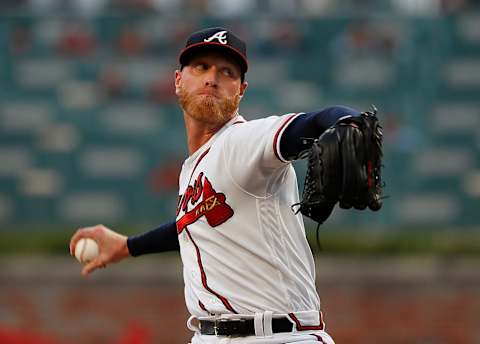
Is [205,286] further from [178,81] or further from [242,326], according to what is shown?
[178,81]

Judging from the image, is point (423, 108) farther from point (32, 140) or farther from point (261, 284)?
point (261, 284)

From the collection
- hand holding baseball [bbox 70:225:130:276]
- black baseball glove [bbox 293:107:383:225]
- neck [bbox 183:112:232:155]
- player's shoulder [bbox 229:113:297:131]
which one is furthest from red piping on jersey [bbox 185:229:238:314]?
hand holding baseball [bbox 70:225:130:276]

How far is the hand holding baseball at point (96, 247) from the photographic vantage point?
4641 millimetres

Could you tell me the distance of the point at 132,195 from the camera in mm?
9195

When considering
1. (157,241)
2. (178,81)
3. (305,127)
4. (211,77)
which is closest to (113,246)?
(157,241)

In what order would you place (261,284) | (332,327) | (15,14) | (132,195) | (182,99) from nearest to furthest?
(261,284) → (182,99) → (332,327) → (132,195) → (15,14)

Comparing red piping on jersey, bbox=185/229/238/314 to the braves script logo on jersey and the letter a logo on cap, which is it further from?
the letter a logo on cap

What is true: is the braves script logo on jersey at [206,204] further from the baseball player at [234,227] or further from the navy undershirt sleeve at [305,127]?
the navy undershirt sleeve at [305,127]

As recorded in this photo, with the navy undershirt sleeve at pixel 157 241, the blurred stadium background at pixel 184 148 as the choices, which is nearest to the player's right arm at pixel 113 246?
the navy undershirt sleeve at pixel 157 241

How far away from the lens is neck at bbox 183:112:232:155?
3.93 m

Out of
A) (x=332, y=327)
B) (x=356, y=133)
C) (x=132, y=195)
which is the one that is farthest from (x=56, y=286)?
(x=356, y=133)

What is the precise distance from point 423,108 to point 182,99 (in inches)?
224

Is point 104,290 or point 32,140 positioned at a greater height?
point 32,140

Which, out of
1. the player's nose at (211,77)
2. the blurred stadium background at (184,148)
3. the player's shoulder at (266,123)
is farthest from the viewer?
the blurred stadium background at (184,148)
